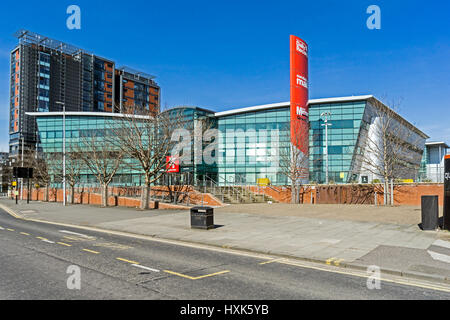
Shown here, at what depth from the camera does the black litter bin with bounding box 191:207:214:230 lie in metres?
15.2

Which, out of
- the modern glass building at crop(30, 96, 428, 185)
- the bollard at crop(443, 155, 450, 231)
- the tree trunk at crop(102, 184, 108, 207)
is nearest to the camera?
the bollard at crop(443, 155, 450, 231)

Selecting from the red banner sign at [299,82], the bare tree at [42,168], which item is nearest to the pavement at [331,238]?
the red banner sign at [299,82]

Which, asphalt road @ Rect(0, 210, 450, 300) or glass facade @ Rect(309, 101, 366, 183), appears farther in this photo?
glass facade @ Rect(309, 101, 366, 183)

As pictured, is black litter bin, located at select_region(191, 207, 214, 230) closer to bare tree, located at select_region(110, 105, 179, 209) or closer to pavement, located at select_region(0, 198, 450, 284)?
pavement, located at select_region(0, 198, 450, 284)

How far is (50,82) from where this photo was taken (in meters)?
91.4

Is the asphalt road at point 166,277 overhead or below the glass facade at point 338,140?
below

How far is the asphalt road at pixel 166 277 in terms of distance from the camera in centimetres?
631

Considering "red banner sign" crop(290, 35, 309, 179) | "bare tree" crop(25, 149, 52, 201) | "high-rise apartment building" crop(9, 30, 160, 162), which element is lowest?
"bare tree" crop(25, 149, 52, 201)

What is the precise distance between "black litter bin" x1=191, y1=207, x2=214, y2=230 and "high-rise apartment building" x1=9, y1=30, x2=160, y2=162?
69633mm

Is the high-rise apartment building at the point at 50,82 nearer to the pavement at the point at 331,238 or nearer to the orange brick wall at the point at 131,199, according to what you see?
the orange brick wall at the point at 131,199

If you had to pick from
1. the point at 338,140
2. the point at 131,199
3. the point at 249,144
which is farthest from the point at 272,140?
the point at 131,199

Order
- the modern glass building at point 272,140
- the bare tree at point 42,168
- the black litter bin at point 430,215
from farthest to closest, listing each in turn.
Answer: the modern glass building at point 272,140
the bare tree at point 42,168
the black litter bin at point 430,215

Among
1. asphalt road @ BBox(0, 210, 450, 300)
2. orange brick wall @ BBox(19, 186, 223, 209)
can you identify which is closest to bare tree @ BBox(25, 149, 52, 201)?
orange brick wall @ BBox(19, 186, 223, 209)

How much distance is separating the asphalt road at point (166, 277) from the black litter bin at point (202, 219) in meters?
3.88
